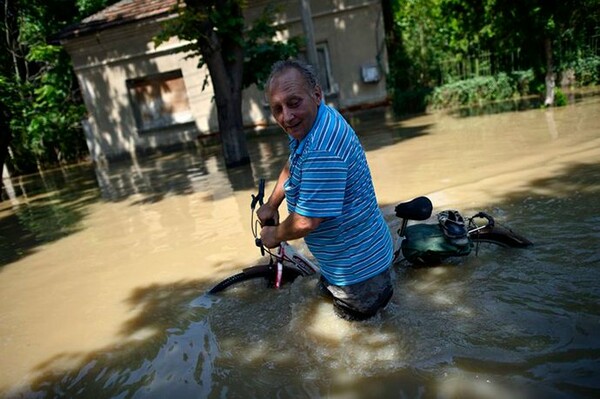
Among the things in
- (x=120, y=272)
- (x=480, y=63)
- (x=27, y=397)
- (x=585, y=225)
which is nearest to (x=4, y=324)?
(x=120, y=272)

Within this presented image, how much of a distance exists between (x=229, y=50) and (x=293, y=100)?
802 centimetres

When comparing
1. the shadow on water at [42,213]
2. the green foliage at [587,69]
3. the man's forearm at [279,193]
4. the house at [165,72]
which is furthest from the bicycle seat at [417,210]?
the green foliage at [587,69]

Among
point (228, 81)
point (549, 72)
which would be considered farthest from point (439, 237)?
point (549, 72)

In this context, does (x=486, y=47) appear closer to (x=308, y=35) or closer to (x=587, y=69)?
(x=587, y=69)

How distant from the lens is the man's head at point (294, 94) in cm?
246

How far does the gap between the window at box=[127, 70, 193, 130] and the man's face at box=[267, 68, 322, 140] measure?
14502mm

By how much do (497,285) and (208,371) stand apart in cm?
213

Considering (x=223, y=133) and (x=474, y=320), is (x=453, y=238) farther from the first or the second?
(x=223, y=133)

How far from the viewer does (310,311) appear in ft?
11.0

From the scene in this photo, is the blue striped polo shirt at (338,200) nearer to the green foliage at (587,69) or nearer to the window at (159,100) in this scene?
the green foliage at (587,69)

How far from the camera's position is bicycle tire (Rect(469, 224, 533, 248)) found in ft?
12.1

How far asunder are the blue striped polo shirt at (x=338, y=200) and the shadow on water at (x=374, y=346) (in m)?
0.48

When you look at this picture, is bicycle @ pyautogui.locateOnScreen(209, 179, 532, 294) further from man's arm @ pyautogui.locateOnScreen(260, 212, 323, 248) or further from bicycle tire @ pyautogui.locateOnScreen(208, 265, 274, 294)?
man's arm @ pyautogui.locateOnScreen(260, 212, 323, 248)

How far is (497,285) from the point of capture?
3270 mm
